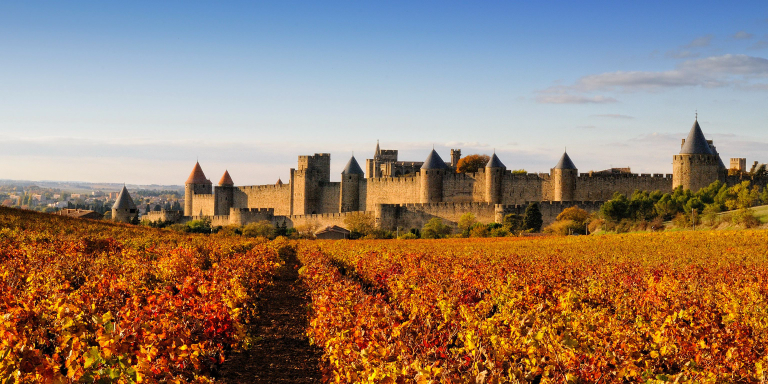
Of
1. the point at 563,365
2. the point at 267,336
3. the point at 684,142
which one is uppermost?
the point at 684,142

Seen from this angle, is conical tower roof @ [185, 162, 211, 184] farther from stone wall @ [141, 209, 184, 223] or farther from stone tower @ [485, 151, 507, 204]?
stone tower @ [485, 151, 507, 204]

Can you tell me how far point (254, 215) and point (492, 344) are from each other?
3710 centimetres

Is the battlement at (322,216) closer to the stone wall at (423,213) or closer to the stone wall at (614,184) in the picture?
the stone wall at (423,213)

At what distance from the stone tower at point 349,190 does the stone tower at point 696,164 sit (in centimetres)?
1688

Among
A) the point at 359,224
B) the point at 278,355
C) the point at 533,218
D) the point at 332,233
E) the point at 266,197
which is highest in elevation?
the point at 266,197

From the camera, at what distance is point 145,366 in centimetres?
430

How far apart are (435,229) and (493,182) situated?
182 inches

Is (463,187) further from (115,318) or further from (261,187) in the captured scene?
(115,318)

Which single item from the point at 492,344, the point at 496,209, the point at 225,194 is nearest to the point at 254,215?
the point at 225,194

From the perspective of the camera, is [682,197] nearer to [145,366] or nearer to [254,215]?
[254,215]

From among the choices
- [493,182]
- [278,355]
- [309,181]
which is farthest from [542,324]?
[309,181]

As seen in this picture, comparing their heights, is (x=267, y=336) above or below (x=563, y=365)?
below

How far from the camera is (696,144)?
34.8m

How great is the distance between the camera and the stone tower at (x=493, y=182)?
37.4 m
